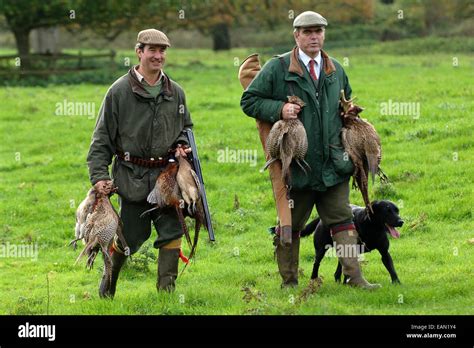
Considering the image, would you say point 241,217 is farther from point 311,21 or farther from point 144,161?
point 311,21

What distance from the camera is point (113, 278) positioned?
957 cm

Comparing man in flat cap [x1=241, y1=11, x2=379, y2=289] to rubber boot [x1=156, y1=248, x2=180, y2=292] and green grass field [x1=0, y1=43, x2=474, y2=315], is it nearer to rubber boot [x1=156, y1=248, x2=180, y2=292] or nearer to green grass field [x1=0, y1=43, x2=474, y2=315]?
green grass field [x1=0, y1=43, x2=474, y2=315]

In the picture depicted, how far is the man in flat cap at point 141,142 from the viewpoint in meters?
9.12

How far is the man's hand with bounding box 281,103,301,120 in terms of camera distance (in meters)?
9.02

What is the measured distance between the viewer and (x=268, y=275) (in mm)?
10836

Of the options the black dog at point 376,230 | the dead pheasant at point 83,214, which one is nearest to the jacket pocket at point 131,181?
the dead pheasant at point 83,214

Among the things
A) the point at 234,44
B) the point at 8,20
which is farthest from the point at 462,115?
the point at 234,44

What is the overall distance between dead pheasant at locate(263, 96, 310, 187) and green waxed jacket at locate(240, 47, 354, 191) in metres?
0.11

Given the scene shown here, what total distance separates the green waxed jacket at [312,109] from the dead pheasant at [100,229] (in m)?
1.70

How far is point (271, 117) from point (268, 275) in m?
2.35

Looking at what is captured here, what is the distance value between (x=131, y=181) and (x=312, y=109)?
189 centimetres

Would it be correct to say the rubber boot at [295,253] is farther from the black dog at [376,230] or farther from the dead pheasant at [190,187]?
the dead pheasant at [190,187]

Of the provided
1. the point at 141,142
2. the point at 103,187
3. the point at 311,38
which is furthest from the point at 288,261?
the point at 311,38
